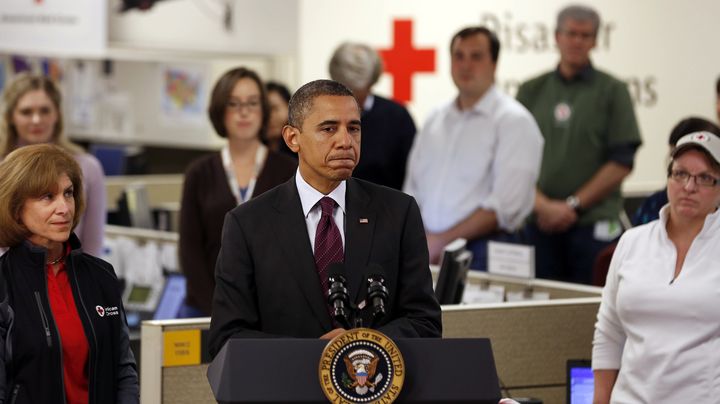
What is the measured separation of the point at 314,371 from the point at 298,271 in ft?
1.02

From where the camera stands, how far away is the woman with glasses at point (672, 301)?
3.18 metres

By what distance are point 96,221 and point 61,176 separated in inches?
59.4

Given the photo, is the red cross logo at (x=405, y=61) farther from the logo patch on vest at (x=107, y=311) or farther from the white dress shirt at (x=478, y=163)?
the logo patch on vest at (x=107, y=311)

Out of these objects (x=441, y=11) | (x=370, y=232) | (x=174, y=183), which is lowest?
(x=174, y=183)

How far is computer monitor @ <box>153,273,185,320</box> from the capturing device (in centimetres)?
529

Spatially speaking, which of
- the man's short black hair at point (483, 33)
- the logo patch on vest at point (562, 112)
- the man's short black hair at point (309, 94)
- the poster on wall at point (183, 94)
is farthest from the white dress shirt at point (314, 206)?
the poster on wall at point (183, 94)

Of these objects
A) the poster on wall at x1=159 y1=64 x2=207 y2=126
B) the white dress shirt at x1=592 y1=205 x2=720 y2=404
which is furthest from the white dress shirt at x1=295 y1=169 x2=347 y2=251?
the poster on wall at x1=159 y1=64 x2=207 y2=126

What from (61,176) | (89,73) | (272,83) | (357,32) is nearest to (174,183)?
(357,32)

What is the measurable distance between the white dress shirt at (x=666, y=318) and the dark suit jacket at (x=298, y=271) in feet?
3.04

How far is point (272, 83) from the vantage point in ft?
19.2

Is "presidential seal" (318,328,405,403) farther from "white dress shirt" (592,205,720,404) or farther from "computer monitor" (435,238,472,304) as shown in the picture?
"computer monitor" (435,238,472,304)

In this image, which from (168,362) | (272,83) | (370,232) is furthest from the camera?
(272,83)

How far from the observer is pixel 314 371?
7.11ft

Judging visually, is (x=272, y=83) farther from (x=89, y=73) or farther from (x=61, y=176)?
(x=89, y=73)
